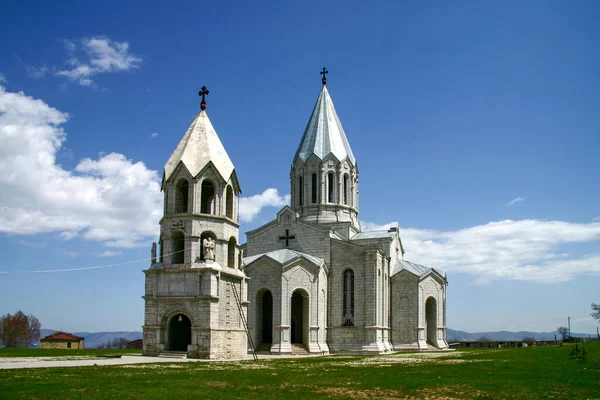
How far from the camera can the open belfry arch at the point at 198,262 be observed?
28.2 metres

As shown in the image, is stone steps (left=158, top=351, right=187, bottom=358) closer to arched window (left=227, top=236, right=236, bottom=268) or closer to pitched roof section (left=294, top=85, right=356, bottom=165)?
arched window (left=227, top=236, right=236, bottom=268)

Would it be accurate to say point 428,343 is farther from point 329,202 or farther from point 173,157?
point 173,157

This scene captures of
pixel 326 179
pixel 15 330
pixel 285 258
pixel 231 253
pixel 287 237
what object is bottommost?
pixel 15 330

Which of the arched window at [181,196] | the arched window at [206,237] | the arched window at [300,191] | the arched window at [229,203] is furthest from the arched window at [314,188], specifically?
the arched window at [206,237]

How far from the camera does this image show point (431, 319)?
48344mm

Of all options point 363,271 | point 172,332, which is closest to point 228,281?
point 172,332

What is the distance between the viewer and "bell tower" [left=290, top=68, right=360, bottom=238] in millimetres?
48438

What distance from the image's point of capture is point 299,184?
5019cm

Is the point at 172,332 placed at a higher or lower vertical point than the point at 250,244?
lower

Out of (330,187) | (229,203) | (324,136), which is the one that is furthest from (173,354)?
(324,136)

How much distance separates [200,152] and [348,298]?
728 inches

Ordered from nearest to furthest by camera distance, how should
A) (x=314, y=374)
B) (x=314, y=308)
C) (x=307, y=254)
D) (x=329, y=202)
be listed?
(x=314, y=374) < (x=314, y=308) < (x=307, y=254) < (x=329, y=202)

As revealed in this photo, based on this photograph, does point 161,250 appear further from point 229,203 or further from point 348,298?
point 348,298

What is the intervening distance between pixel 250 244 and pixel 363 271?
359 inches
